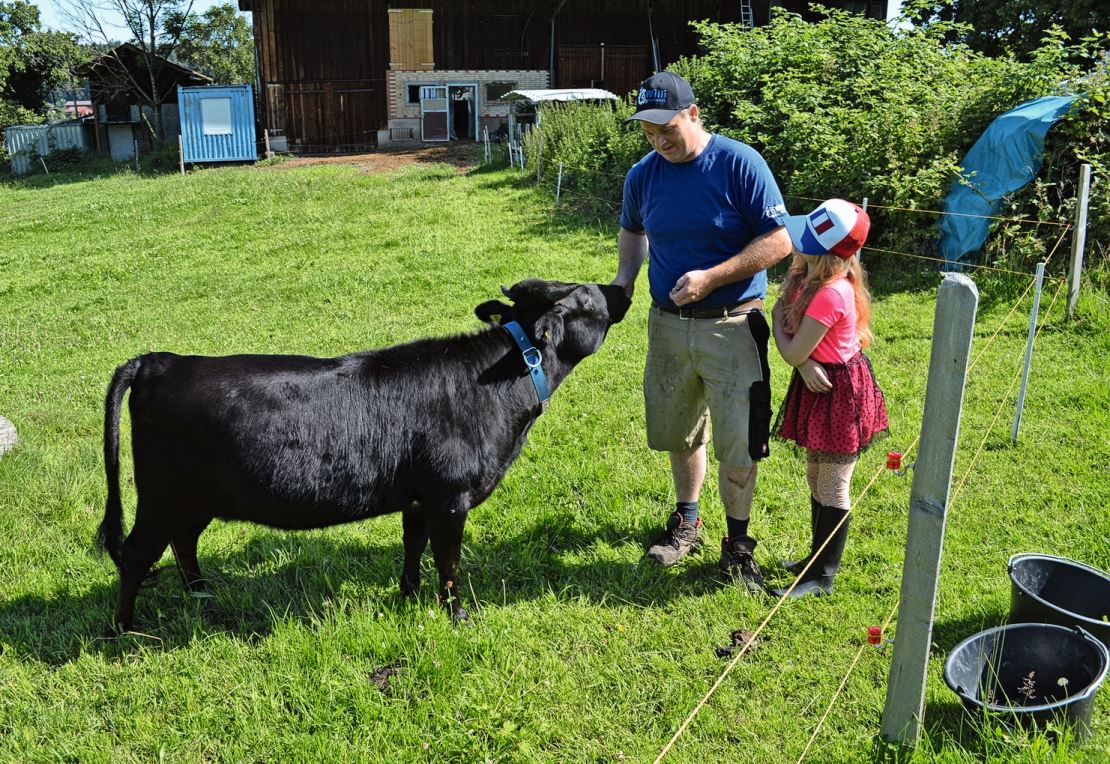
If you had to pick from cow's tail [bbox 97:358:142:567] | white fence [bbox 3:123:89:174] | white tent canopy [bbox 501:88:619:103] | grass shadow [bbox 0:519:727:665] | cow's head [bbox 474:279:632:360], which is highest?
white tent canopy [bbox 501:88:619:103]

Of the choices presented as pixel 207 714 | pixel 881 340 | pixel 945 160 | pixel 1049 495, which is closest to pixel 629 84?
pixel 945 160

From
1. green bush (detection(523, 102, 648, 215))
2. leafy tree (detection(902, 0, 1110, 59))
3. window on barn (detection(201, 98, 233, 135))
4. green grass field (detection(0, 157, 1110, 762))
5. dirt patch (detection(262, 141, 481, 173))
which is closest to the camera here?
green grass field (detection(0, 157, 1110, 762))

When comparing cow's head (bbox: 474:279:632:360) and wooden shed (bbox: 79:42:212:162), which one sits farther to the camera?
wooden shed (bbox: 79:42:212:162)

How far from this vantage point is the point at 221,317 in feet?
31.7

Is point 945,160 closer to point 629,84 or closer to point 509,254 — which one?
point 509,254

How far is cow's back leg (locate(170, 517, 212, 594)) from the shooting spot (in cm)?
395

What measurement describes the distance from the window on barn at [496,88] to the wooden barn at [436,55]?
0.03m

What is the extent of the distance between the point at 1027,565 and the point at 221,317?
8.54 m

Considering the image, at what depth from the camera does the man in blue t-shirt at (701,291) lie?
369 cm

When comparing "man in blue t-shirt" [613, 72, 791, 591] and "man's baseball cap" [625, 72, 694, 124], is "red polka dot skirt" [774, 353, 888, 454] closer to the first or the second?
"man in blue t-shirt" [613, 72, 791, 591]

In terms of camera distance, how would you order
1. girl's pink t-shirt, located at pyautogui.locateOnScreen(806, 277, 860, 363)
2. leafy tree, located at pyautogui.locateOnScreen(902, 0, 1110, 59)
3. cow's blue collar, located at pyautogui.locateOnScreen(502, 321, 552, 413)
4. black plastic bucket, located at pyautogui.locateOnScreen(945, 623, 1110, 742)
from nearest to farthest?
black plastic bucket, located at pyautogui.locateOnScreen(945, 623, 1110, 742), girl's pink t-shirt, located at pyautogui.locateOnScreen(806, 277, 860, 363), cow's blue collar, located at pyautogui.locateOnScreen(502, 321, 552, 413), leafy tree, located at pyautogui.locateOnScreen(902, 0, 1110, 59)

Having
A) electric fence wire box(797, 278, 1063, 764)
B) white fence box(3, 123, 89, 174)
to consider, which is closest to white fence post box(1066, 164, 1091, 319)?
electric fence wire box(797, 278, 1063, 764)

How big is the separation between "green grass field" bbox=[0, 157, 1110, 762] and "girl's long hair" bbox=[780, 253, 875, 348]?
126 centimetres

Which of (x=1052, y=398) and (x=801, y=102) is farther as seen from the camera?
(x=801, y=102)
